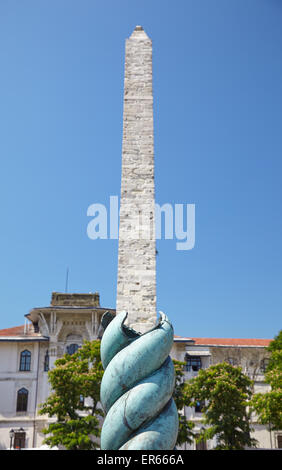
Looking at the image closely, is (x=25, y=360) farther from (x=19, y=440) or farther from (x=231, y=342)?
(x=231, y=342)

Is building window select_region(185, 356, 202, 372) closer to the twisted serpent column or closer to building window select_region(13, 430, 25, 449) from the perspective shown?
building window select_region(13, 430, 25, 449)

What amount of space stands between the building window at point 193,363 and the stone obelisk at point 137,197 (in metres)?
21.9

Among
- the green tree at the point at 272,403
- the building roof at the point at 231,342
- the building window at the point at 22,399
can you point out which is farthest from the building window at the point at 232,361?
the building window at the point at 22,399

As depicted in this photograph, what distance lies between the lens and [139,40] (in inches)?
421

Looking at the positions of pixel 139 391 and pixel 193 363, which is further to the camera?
pixel 193 363

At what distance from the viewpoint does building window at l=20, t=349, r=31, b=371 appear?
2747cm

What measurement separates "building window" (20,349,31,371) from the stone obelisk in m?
21.4

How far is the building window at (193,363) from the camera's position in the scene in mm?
28812

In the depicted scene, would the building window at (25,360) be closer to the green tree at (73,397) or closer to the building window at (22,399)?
the building window at (22,399)

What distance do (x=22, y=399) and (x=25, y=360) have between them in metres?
2.35

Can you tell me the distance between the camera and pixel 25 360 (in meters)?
27.7

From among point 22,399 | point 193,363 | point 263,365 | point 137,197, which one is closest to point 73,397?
point 22,399
